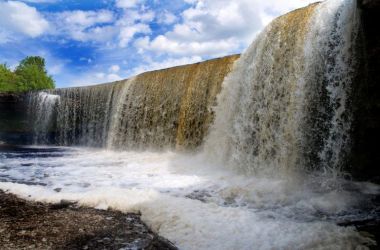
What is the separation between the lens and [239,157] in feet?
32.3

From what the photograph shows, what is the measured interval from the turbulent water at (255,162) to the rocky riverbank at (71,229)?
31cm

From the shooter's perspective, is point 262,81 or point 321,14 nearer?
point 321,14

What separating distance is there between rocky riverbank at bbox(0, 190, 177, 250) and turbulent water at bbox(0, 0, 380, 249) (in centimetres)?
31

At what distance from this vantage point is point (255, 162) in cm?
932

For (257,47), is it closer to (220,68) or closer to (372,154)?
(220,68)

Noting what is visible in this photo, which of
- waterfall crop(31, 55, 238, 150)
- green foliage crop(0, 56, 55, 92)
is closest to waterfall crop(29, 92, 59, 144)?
waterfall crop(31, 55, 238, 150)

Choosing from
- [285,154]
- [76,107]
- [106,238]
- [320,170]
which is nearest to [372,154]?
A: [320,170]

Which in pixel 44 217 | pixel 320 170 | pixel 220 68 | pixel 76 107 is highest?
pixel 220 68

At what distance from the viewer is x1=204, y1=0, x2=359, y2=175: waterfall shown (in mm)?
7965

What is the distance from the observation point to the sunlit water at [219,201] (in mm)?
4746

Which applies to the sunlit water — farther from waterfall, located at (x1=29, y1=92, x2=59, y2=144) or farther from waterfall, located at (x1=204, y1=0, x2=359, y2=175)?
waterfall, located at (x1=29, y1=92, x2=59, y2=144)

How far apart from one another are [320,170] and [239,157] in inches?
88.8

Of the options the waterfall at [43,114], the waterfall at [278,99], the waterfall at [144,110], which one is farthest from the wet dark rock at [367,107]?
the waterfall at [43,114]

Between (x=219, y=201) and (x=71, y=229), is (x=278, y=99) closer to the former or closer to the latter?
(x=219, y=201)
